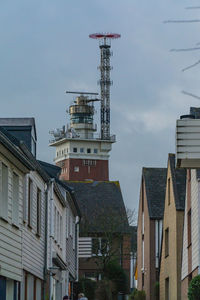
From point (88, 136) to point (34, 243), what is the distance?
135 meters

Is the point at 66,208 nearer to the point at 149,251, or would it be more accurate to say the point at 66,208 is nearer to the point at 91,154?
the point at 149,251

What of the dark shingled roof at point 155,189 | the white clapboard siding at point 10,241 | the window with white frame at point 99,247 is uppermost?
the dark shingled roof at point 155,189

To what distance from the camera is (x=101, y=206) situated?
75.3 m

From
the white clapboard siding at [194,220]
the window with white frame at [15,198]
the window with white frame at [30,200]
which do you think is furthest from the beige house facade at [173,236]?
the window with white frame at [15,198]

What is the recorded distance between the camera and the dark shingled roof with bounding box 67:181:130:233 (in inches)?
2672

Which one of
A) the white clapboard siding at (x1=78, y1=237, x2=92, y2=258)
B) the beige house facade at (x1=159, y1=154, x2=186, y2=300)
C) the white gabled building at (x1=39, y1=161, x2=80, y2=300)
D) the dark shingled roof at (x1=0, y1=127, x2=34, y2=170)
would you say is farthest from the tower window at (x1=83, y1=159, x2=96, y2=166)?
the dark shingled roof at (x1=0, y1=127, x2=34, y2=170)

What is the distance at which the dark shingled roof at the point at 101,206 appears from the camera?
67.9 meters

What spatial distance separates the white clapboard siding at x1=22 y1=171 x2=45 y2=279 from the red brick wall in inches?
4842

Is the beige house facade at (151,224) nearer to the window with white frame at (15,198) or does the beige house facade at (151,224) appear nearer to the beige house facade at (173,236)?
the beige house facade at (173,236)

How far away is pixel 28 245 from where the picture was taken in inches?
901

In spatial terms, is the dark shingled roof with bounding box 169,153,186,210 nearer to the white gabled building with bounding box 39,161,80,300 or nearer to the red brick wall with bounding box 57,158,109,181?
the white gabled building with bounding box 39,161,80,300

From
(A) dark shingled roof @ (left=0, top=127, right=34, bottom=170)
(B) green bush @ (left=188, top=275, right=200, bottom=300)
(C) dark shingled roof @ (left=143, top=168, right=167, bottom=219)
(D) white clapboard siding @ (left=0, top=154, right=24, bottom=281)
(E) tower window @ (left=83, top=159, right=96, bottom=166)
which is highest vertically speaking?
(E) tower window @ (left=83, top=159, right=96, bottom=166)

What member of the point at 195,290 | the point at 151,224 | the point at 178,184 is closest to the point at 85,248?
the point at 151,224

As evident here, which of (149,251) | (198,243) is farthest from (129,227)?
(198,243)
